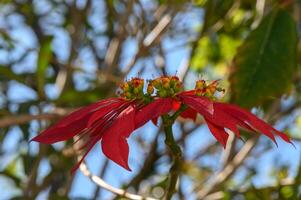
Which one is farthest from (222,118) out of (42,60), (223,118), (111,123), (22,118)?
(42,60)

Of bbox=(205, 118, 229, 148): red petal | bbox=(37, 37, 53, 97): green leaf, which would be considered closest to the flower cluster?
bbox=(205, 118, 229, 148): red petal

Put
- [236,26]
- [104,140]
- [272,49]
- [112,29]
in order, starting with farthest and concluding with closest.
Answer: [112,29] → [236,26] → [272,49] → [104,140]

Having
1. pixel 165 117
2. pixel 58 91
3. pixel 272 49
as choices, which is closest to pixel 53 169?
pixel 58 91

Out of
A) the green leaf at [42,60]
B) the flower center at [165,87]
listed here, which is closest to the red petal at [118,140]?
the flower center at [165,87]

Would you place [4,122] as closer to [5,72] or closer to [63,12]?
[5,72]

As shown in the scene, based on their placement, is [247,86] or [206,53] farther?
[206,53]

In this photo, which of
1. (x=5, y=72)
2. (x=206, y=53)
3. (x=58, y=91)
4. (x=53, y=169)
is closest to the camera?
(x=5, y=72)

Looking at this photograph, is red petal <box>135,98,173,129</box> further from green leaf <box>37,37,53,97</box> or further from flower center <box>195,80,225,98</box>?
green leaf <box>37,37,53,97</box>

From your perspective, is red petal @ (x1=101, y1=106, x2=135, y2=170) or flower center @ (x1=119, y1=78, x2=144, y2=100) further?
flower center @ (x1=119, y1=78, x2=144, y2=100)

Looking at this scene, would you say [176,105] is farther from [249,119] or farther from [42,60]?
[42,60]
